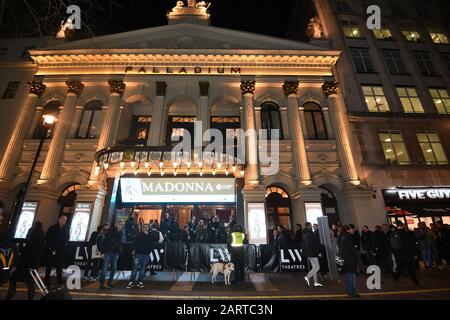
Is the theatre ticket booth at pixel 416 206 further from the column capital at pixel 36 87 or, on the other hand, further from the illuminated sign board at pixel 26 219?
the column capital at pixel 36 87

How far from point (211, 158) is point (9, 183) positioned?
1392 cm

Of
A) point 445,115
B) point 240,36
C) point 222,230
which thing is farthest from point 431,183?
point 240,36

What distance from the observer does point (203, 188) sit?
632 inches

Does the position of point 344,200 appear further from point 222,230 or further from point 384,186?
point 222,230

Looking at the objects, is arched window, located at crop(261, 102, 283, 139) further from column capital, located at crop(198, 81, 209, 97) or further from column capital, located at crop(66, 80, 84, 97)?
column capital, located at crop(66, 80, 84, 97)

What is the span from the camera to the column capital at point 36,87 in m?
18.8

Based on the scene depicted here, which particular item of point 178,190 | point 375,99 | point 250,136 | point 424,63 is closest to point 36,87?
point 178,190

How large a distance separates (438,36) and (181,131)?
2675 cm

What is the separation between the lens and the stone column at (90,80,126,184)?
55.7ft

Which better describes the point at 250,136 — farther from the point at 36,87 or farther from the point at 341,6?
the point at 341,6

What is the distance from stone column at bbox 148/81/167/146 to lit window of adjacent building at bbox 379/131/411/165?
16794mm

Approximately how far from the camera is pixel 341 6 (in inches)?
940

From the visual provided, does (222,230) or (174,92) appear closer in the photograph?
(222,230)

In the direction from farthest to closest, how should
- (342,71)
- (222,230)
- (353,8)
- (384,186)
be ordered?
1. (353,8)
2. (342,71)
3. (384,186)
4. (222,230)
